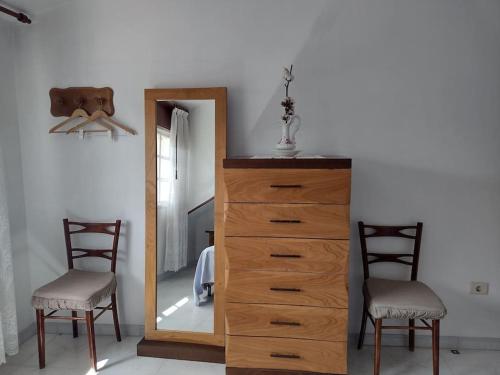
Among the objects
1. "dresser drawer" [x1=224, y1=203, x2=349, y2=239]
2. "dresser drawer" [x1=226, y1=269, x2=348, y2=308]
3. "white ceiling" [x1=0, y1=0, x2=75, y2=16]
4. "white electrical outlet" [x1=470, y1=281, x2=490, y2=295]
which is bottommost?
"white electrical outlet" [x1=470, y1=281, x2=490, y2=295]

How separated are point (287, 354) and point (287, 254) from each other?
1.78 feet

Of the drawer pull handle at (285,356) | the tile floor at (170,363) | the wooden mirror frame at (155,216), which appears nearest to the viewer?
the drawer pull handle at (285,356)

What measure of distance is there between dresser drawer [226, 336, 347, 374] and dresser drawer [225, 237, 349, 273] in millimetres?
394

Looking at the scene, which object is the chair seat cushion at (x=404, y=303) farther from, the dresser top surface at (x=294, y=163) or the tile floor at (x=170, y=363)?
the dresser top surface at (x=294, y=163)

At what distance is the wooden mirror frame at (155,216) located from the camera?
6.78 feet

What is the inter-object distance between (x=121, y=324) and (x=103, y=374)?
431 millimetres

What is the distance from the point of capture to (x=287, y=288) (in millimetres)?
1706

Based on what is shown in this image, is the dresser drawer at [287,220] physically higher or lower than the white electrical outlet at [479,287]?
higher

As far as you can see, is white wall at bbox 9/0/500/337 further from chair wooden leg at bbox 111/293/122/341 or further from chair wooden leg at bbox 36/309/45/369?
chair wooden leg at bbox 36/309/45/369

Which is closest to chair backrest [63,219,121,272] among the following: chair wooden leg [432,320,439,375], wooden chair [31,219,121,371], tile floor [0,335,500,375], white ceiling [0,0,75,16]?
wooden chair [31,219,121,371]

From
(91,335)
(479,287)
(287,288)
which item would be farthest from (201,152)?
(479,287)

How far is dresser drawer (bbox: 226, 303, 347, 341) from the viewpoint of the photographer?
169cm

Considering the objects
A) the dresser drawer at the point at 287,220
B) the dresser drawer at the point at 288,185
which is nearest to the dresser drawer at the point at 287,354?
the dresser drawer at the point at 287,220

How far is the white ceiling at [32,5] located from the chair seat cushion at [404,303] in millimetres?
2744
